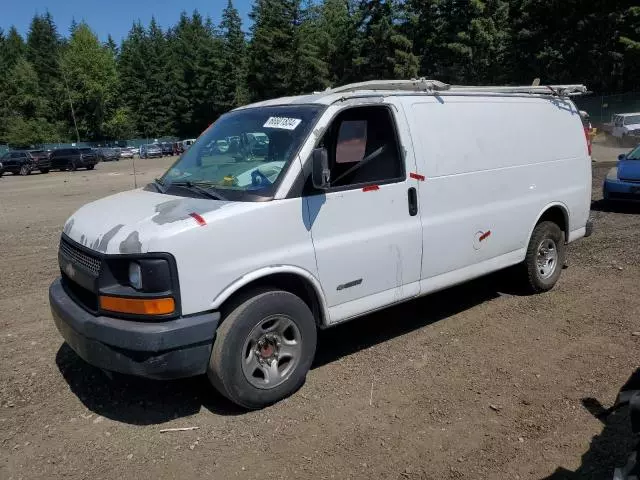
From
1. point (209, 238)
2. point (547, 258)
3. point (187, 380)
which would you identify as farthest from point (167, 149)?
point (209, 238)

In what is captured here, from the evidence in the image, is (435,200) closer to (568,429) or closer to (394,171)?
(394,171)

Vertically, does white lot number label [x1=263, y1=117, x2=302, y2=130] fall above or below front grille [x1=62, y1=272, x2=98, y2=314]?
above

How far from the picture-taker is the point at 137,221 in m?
3.67

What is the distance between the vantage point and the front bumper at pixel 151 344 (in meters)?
3.39

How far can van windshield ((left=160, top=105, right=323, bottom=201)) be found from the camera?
399cm

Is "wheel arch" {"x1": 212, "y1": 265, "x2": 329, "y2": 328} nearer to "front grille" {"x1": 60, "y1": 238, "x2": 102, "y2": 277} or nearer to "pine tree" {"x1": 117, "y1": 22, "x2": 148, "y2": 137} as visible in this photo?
"front grille" {"x1": 60, "y1": 238, "x2": 102, "y2": 277}

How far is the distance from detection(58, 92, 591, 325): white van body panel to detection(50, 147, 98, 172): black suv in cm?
3822

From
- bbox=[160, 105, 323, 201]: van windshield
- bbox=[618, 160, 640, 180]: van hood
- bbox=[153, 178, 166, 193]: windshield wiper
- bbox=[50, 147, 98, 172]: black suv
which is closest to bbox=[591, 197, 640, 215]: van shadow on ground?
bbox=[618, 160, 640, 180]: van hood

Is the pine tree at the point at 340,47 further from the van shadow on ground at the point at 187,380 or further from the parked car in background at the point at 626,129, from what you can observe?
the van shadow on ground at the point at 187,380

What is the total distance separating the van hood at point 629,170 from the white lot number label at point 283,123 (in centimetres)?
901

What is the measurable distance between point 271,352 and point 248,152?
1.53 metres

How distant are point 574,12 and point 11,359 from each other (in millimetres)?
47466

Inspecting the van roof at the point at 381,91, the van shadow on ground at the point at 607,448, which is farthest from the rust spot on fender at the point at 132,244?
the van shadow on ground at the point at 607,448

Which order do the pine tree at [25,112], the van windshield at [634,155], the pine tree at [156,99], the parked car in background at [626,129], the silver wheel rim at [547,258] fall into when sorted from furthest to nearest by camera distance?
the pine tree at [156,99] → the pine tree at [25,112] → the parked car in background at [626,129] → the van windshield at [634,155] → the silver wheel rim at [547,258]
